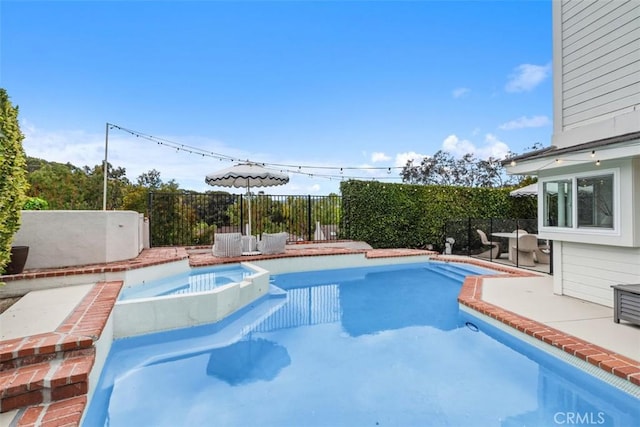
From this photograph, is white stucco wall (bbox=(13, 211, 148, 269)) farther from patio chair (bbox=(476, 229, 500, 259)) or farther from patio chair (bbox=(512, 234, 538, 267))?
patio chair (bbox=(476, 229, 500, 259))

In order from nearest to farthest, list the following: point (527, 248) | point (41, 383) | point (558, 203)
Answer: point (41, 383) → point (558, 203) → point (527, 248)

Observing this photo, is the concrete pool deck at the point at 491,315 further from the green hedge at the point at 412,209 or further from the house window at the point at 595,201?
the green hedge at the point at 412,209

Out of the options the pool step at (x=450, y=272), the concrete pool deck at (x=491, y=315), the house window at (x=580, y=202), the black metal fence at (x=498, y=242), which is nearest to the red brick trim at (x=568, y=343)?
the concrete pool deck at (x=491, y=315)

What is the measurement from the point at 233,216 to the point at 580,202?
35.9ft

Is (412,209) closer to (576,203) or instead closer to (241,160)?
(241,160)

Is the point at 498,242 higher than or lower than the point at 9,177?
lower

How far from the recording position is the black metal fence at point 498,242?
9.45 meters

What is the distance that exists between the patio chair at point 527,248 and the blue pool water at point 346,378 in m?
5.25

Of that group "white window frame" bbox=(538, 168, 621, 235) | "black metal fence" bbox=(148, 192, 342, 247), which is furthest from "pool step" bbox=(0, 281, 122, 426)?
"black metal fence" bbox=(148, 192, 342, 247)

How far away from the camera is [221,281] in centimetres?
654

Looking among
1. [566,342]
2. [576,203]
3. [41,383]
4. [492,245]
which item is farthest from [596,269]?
[41,383]

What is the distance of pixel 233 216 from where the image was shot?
1257 cm

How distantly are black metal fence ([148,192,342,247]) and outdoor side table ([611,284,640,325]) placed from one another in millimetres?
9390

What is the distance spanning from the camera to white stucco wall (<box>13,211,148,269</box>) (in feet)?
20.1
